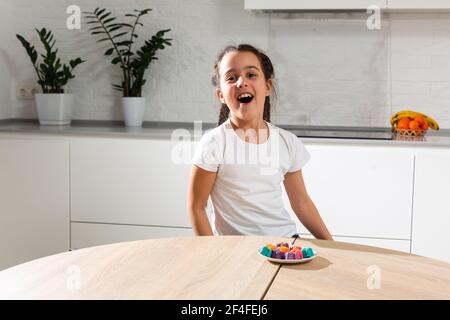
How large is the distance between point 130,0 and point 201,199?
208cm

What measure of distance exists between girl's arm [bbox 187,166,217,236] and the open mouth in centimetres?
23

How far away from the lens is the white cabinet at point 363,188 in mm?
2986

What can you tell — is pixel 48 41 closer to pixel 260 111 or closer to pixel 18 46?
pixel 18 46

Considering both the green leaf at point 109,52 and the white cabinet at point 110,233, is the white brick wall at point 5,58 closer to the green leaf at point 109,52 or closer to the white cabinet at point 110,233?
the green leaf at point 109,52

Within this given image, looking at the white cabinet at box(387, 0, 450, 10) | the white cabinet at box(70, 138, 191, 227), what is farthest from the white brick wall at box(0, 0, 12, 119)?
the white cabinet at box(387, 0, 450, 10)

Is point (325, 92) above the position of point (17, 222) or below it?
above

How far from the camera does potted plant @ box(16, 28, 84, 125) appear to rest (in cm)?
363

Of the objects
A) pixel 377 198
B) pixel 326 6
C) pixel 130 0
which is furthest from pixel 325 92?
pixel 130 0

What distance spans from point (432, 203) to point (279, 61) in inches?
44.6

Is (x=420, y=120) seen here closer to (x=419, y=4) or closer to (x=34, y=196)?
(x=419, y=4)

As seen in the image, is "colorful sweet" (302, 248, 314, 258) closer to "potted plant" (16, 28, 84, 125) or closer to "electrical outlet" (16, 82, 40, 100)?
"potted plant" (16, 28, 84, 125)

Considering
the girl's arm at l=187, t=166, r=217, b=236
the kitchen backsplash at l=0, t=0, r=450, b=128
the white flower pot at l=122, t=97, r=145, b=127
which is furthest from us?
the white flower pot at l=122, t=97, r=145, b=127

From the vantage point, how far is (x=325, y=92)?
364cm

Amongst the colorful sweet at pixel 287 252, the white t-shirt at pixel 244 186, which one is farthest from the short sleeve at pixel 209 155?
the colorful sweet at pixel 287 252
